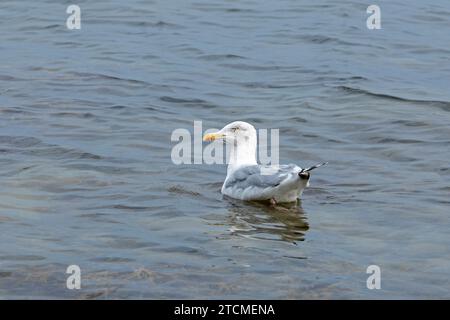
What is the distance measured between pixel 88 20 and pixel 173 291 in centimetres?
1321

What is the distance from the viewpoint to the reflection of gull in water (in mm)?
10625

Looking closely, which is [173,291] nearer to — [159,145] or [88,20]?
[159,145]

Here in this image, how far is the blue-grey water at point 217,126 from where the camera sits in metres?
9.43

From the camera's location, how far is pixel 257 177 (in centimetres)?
1188

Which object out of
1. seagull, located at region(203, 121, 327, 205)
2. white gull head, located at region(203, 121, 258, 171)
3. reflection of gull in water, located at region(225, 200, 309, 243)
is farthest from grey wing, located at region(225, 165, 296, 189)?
white gull head, located at region(203, 121, 258, 171)

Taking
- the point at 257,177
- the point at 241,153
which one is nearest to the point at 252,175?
the point at 257,177

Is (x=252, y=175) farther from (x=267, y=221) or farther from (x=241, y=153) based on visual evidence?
(x=267, y=221)

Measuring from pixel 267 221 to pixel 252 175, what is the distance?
892mm

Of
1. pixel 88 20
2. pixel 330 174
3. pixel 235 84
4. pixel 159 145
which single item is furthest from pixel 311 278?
pixel 88 20

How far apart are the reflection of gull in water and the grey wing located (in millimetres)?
217

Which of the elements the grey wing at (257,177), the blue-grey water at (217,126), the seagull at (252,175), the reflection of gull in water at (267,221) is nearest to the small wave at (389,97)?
the blue-grey water at (217,126)

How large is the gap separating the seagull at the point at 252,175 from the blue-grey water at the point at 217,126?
0.57 feet

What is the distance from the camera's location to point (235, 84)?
17047 millimetres

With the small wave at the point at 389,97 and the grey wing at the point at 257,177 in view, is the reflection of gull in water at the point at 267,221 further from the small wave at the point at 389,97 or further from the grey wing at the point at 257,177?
the small wave at the point at 389,97
